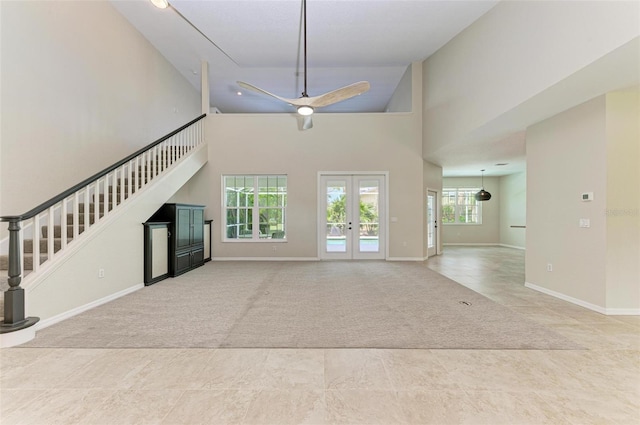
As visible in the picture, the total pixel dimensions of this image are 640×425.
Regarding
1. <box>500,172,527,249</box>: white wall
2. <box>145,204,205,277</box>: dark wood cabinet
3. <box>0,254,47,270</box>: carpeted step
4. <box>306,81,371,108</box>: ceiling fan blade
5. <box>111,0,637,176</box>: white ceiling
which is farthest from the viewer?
<box>500,172,527,249</box>: white wall

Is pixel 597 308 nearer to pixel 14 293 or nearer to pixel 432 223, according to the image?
pixel 432 223

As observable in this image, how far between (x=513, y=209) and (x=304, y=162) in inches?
321

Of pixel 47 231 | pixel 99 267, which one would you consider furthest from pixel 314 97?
pixel 47 231

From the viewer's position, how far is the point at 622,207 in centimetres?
329

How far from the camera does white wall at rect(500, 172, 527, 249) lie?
956 centimetres

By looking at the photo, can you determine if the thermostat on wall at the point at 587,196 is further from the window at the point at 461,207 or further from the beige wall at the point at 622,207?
the window at the point at 461,207

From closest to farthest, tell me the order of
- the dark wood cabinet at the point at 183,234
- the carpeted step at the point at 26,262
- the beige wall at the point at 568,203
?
the carpeted step at the point at 26,262 → the beige wall at the point at 568,203 → the dark wood cabinet at the point at 183,234

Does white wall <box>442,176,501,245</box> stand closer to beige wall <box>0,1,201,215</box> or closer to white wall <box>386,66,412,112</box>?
white wall <box>386,66,412,112</box>

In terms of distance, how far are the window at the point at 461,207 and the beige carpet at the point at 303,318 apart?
6.77 metres

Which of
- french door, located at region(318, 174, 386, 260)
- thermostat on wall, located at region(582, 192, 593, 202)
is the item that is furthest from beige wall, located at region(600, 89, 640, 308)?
french door, located at region(318, 174, 386, 260)

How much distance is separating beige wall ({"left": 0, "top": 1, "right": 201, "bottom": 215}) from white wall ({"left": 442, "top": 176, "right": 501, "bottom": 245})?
34.0ft

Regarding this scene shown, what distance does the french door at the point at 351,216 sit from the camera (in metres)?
7.12

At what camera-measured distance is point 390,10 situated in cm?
490

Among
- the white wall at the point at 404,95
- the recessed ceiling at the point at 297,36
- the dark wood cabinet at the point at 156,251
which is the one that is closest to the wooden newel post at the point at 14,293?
the dark wood cabinet at the point at 156,251
